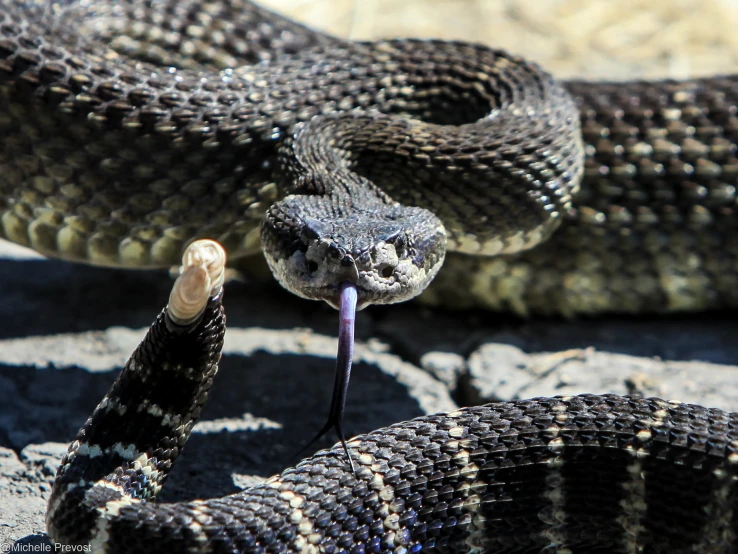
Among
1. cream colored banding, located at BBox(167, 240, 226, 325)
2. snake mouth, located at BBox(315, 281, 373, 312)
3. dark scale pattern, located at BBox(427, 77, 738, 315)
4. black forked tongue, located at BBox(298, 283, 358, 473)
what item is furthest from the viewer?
dark scale pattern, located at BBox(427, 77, 738, 315)

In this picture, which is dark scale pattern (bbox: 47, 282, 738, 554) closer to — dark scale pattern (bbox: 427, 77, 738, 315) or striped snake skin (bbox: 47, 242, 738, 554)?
striped snake skin (bbox: 47, 242, 738, 554)

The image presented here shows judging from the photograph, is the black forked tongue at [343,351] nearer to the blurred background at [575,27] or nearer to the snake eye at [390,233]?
the snake eye at [390,233]

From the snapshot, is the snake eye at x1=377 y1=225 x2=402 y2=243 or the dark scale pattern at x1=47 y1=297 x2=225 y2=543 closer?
the dark scale pattern at x1=47 y1=297 x2=225 y2=543

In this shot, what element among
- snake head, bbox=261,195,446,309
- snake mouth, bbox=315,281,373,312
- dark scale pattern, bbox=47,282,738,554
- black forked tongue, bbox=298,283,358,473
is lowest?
dark scale pattern, bbox=47,282,738,554

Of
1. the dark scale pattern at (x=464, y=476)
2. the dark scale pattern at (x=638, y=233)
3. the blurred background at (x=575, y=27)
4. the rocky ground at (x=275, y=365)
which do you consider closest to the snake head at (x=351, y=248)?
the dark scale pattern at (x=464, y=476)

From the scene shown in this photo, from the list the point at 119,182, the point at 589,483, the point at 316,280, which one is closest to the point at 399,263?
the point at 316,280

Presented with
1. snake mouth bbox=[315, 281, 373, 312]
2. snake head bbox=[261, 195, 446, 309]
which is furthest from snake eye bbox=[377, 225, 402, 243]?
snake mouth bbox=[315, 281, 373, 312]
